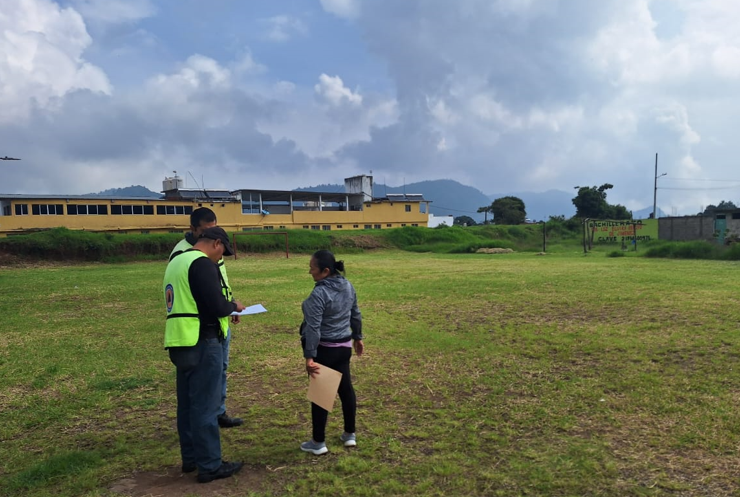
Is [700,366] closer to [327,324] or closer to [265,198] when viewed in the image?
[327,324]

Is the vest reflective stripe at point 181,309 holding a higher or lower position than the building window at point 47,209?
lower

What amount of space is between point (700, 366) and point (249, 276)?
16462 millimetres

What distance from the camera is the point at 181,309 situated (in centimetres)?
345

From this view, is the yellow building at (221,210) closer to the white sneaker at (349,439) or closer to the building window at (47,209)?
the building window at (47,209)

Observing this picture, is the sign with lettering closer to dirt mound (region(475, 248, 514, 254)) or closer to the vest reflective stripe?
dirt mound (region(475, 248, 514, 254))

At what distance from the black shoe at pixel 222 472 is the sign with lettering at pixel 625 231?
136ft

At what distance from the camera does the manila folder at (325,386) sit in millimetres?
3811

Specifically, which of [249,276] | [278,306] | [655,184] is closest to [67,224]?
[249,276]

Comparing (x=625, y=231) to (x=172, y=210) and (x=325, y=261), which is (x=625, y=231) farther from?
(x=325, y=261)

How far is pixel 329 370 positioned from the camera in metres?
3.83

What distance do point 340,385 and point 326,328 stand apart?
52 centimetres

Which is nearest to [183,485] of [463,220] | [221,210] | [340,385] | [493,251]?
[340,385]

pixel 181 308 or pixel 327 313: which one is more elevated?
pixel 181 308

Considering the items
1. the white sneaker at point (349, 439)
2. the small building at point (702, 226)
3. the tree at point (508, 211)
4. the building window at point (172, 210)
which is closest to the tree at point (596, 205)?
the tree at point (508, 211)
